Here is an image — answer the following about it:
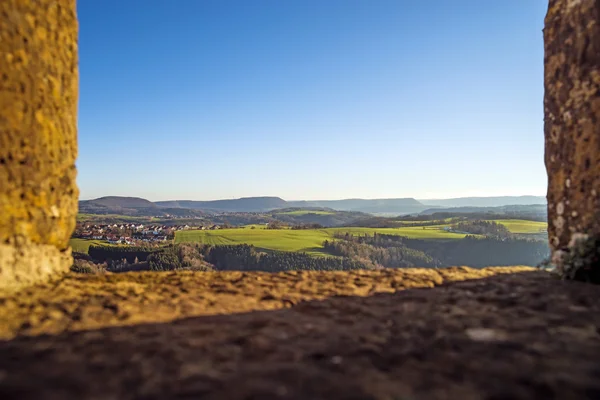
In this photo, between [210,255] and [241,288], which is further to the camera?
[210,255]

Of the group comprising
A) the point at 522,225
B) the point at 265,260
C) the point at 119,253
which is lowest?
the point at 265,260

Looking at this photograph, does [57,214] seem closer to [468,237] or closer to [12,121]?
[12,121]

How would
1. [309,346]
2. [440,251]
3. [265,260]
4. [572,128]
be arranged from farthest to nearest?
[440,251] → [265,260] → [572,128] → [309,346]

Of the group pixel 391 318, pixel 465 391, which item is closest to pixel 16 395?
pixel 465 391

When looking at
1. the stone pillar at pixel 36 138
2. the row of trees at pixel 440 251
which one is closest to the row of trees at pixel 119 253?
the row of trees at pixel 440 251

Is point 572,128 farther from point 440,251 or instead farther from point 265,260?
point 440,251

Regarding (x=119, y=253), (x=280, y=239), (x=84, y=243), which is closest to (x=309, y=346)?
(x=119, y=253)

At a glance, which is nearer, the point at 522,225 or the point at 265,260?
the point at 265,260
